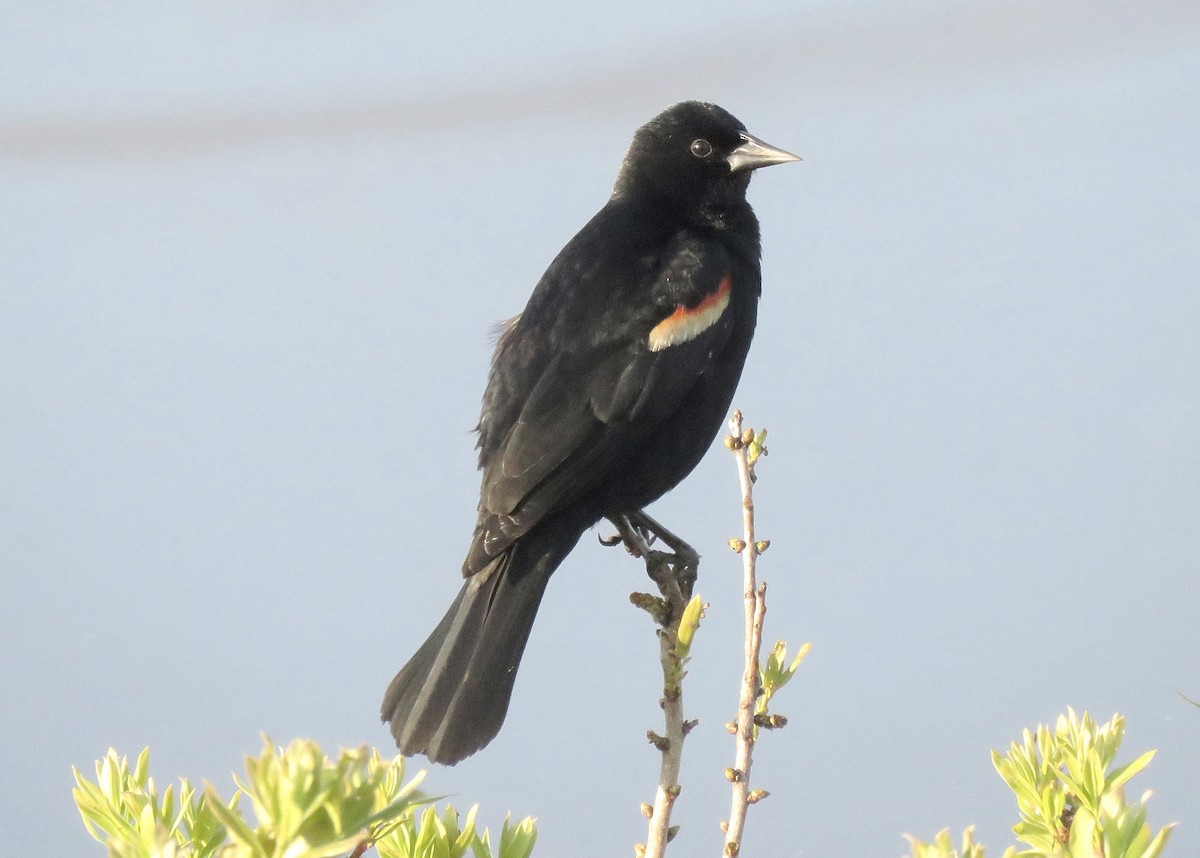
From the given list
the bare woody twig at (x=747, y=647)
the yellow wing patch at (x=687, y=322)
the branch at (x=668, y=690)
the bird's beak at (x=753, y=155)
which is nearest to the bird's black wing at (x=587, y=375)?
the yellow wing patch at (x=687, y=322)

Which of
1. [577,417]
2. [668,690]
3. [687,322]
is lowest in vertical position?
[668,690]

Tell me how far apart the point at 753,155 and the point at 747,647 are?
4.60ft

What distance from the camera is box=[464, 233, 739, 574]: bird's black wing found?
1.78 meters

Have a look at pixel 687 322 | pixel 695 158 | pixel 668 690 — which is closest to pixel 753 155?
pixel 695 158

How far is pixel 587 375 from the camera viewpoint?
1862 mm

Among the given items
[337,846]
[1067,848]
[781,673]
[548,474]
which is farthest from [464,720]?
[337,846]

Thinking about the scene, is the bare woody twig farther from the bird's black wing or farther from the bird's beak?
the bird's beak

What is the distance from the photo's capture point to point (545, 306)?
2.00m

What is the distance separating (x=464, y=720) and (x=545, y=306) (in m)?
0.67

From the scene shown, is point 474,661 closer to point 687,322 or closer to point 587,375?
point 587,375

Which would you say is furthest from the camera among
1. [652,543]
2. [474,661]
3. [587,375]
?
[652,543]

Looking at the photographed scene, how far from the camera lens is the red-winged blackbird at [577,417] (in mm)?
1732

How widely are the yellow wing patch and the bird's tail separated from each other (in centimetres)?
32

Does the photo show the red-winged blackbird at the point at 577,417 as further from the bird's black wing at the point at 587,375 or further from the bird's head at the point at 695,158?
the bird's head at the point at 695,158
